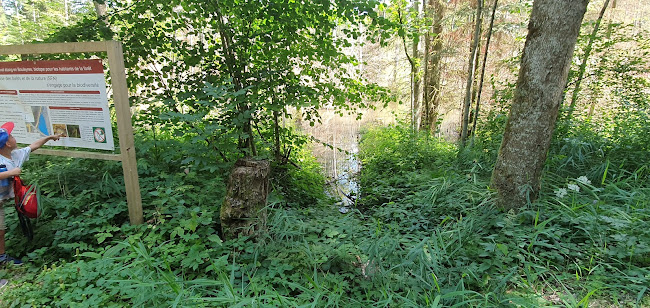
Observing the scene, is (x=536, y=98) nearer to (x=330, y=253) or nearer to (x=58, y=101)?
(x=330, y=253)

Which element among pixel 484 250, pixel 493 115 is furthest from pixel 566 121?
pixel 484 250

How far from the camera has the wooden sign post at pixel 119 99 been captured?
9.28 feet

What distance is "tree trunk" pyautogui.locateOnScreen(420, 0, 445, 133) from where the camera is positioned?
9086 mm

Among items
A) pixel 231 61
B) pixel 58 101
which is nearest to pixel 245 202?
pixel 58 101

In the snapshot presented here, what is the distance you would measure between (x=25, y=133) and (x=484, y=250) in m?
4.83

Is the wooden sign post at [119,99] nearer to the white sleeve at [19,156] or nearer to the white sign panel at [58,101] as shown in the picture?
the white sign panel at [58,101]

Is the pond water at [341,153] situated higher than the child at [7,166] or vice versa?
the child at [7,166]

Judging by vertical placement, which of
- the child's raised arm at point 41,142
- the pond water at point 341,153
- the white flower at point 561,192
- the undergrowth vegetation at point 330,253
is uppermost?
the child's raised arm at point 41,142

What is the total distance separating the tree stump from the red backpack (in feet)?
5.79

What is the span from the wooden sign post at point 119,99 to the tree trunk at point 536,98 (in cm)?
403

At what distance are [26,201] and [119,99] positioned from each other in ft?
4.23

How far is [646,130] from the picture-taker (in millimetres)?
4098

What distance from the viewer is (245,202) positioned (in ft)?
9.55

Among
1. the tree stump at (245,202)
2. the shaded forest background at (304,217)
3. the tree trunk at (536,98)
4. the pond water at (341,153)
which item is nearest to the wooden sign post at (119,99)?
the shaded forest background at (304,217)
